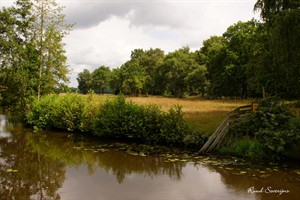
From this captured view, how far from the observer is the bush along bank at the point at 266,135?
14.0 metres

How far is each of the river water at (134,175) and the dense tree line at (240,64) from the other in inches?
241

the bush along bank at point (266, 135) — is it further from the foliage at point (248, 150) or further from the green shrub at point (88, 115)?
the green shrub at point (88, 115)

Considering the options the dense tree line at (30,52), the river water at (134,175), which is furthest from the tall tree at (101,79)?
the river water at (134,175)

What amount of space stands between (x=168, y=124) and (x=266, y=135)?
558 centimetres

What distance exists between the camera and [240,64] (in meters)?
43.7

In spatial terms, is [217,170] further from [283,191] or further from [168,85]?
[168,85]

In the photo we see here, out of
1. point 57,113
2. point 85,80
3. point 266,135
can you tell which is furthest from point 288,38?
point 85,80

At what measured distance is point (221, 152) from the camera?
15.8m

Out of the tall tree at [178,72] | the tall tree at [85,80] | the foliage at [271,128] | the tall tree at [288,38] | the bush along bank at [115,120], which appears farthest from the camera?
the tall tree at [85,80]

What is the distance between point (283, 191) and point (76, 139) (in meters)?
15.0

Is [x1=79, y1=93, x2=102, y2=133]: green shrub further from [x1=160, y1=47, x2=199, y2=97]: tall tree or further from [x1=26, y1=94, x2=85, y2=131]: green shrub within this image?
[x1=160, y1=47, x2=199, y2=97]: tall tree

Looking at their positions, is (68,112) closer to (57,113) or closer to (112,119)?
(57,113)

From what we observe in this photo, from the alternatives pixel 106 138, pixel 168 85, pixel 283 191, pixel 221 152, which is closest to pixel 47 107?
pixel 106 138

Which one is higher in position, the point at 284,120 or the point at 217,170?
the point at 284,120
